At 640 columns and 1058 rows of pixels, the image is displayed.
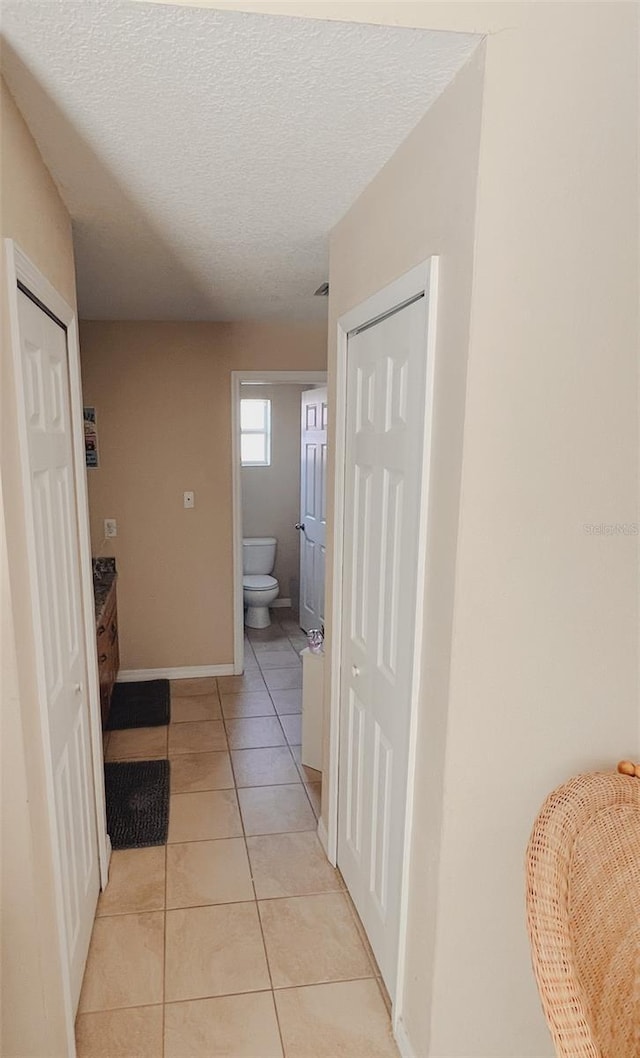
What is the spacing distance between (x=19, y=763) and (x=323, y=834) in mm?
1587

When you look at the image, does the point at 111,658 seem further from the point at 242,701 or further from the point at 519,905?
the point at 519,905

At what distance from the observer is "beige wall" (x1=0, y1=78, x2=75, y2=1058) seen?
1.26m

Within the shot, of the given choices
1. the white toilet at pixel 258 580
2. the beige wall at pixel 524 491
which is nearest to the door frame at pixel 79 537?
the beige wall at pixel 524 491

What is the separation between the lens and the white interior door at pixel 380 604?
158 centimetres

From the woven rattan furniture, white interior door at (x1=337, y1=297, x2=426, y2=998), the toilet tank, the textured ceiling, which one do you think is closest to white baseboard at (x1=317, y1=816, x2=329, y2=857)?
white interior door at (x1=337, y1=297, x2=426, y2=998)

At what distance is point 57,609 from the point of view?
170 centimetres

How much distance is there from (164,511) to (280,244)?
2.13 meters

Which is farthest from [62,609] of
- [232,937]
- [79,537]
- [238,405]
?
[238,405]

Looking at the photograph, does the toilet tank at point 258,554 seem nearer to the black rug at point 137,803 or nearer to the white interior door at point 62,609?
the black rug at point 137,803

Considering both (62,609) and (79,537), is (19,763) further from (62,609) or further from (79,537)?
(79,537)

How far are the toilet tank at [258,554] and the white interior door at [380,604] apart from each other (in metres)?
3.42

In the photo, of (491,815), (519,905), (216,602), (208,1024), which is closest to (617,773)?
(491,815)

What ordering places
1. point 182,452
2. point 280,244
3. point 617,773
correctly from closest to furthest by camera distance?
point 617,773 < point 280,244 < point 182,452

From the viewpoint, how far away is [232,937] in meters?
2.09
